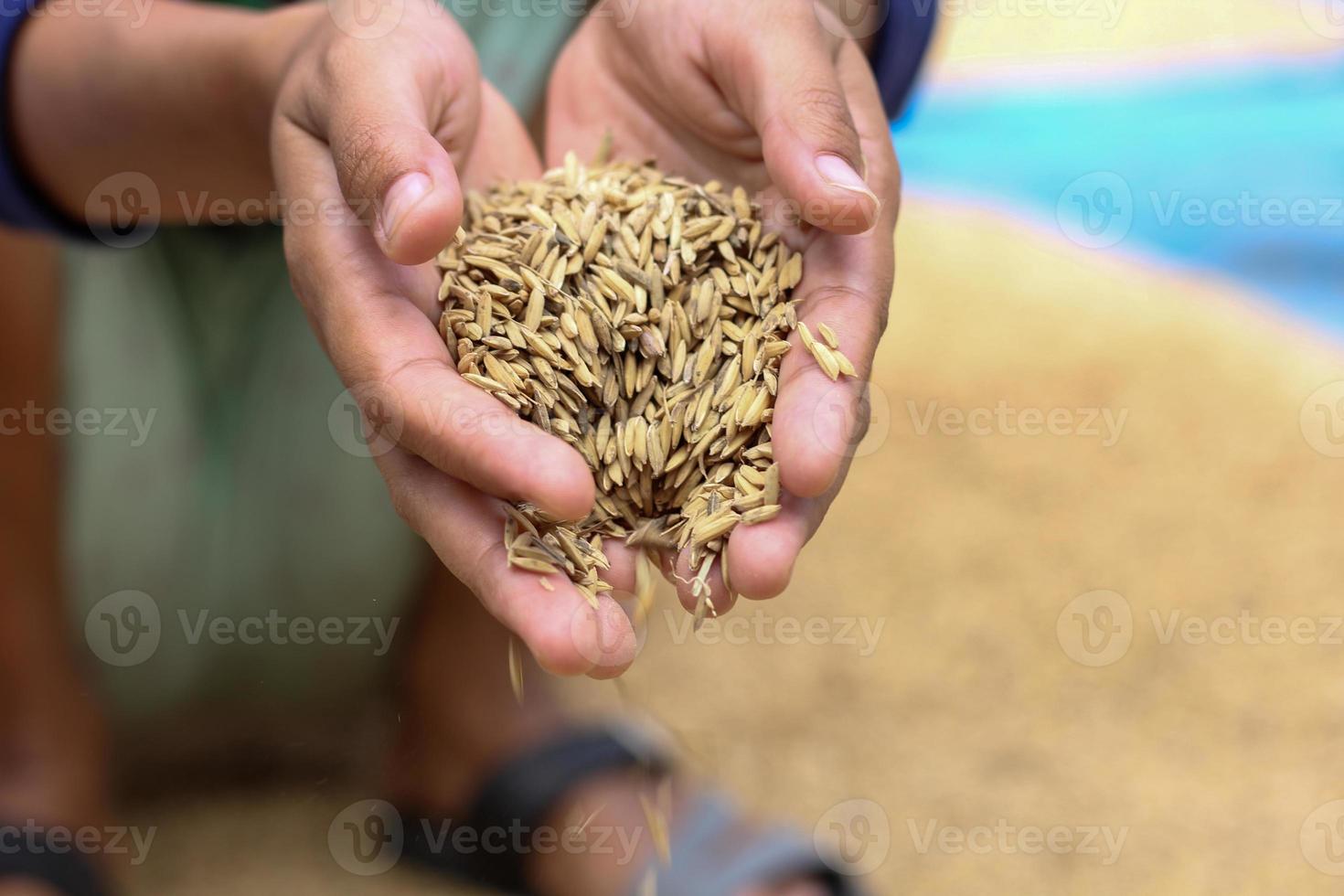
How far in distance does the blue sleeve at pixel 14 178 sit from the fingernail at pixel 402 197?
694 millimetres

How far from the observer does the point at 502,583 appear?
2.53 feet

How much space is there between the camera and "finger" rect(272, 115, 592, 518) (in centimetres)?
75
